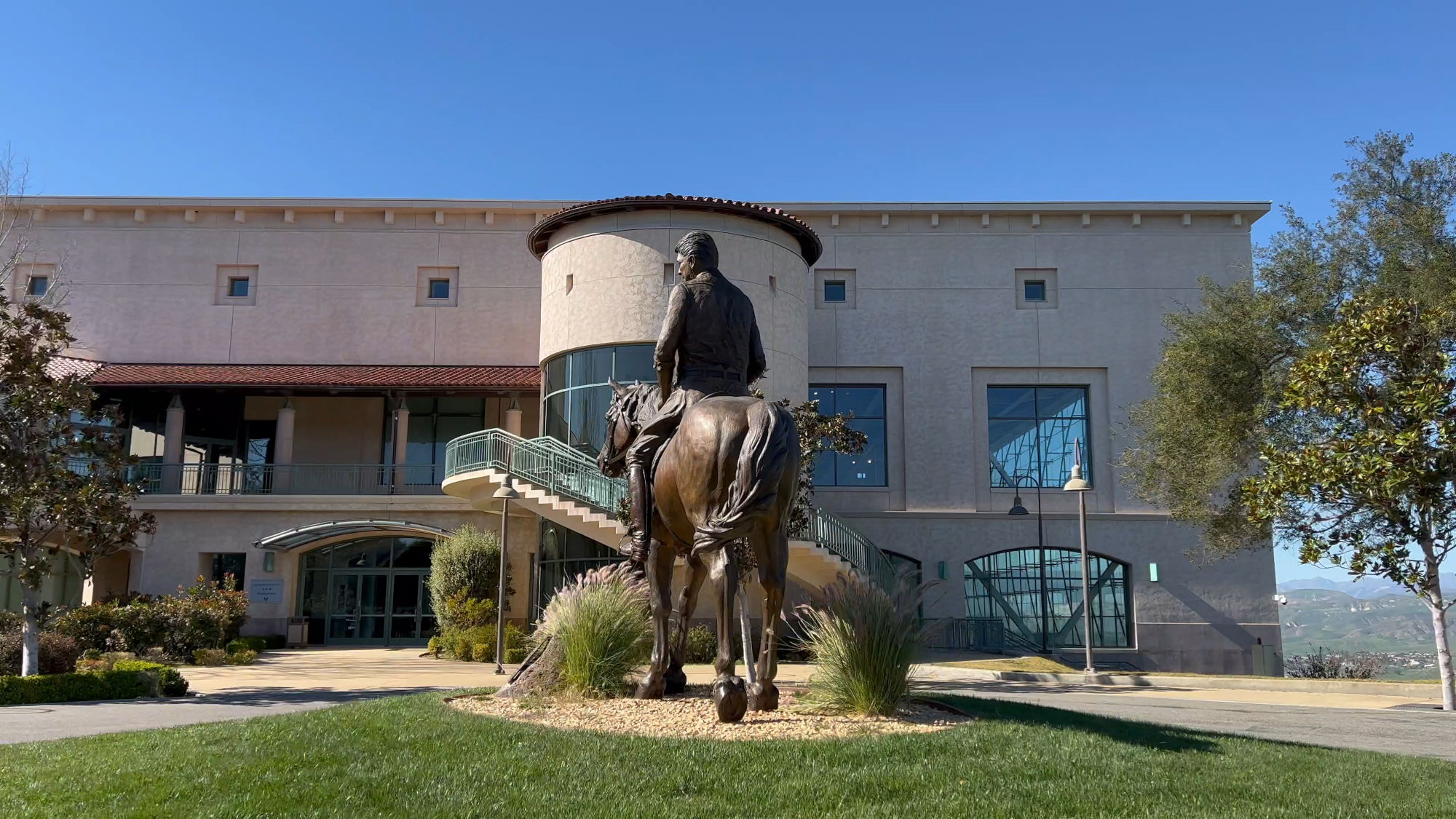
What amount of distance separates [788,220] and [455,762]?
68.5 feet

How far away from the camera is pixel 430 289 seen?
32.2m

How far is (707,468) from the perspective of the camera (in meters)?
8.16

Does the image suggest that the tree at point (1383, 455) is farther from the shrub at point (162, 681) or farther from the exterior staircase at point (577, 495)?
the shrub at point (162, 681)

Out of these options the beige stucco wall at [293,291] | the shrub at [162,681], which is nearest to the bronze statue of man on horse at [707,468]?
the shrub at [162,681]

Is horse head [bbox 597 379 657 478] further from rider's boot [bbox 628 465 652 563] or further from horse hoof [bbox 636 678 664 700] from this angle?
horse hoof [bbox 636 678 664 700]

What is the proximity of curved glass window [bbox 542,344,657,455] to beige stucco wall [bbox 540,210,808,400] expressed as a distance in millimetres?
298

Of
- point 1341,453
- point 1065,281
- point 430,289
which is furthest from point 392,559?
point 1341,453

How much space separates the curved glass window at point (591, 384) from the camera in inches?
985

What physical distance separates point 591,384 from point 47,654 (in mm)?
12011

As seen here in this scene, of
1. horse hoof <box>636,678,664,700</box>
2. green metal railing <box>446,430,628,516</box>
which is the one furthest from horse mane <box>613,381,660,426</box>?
green metal railing <box>446,430,628,516</box>

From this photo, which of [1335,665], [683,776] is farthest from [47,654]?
[1335,665]

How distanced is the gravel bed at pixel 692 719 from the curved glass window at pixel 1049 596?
71.1 ft

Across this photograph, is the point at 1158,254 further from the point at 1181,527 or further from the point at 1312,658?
the point at 1312,658

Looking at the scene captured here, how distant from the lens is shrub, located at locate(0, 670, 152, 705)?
46.1ft
